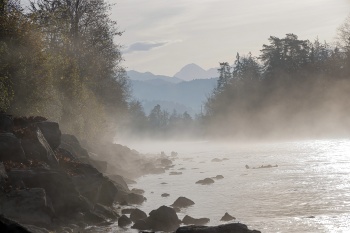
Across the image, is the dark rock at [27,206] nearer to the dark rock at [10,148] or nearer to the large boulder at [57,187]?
the large boulder at [57,187]

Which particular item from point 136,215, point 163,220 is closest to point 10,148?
point 136,215

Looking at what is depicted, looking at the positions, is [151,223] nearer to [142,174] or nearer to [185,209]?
[185,209]

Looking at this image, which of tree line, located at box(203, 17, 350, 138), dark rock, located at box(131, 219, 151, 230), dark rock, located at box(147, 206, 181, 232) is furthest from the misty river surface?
tree line, located at box(203, 17, 350, 138)

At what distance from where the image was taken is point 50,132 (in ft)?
101

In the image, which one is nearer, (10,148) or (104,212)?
(10,148)

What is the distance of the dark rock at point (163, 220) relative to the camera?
81.5ft

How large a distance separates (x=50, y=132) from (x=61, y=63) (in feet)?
61.4

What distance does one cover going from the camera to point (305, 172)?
48344 millimetres

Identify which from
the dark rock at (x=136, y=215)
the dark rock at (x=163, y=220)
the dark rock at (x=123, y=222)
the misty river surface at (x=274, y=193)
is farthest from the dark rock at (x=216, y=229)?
the dark rock at (x=136, y=215)

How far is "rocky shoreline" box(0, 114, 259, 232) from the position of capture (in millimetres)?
22031

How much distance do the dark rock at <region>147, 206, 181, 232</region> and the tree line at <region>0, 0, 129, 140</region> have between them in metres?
13.5

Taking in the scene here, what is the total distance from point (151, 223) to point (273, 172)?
2846cm

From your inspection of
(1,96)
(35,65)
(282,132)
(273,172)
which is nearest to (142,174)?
(273,172)

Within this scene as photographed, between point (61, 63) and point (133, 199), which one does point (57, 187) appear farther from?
point (61, 63)
